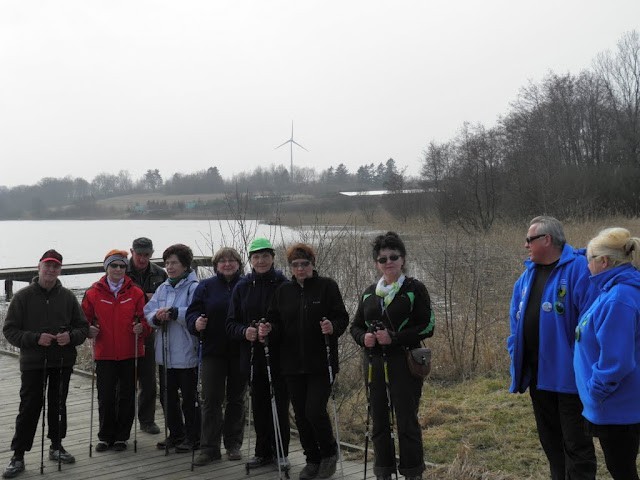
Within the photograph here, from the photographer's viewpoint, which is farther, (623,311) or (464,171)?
(464,171)

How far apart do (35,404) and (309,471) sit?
221 centimetres

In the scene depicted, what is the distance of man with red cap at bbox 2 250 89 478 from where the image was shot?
545 cm

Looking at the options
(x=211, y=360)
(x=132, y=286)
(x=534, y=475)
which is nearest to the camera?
(x=534, y=475)

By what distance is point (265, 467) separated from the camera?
554 centimetres

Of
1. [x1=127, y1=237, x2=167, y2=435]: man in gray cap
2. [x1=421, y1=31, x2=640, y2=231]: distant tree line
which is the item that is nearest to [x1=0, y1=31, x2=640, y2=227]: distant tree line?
[x1=421, y1=31, x2=640, y2=231]: distant tree line

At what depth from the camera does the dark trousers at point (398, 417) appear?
4766mm

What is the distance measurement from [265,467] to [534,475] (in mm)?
2040

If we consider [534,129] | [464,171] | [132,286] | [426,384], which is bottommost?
[426,384]

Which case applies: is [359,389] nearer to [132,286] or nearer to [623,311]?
[132,286]

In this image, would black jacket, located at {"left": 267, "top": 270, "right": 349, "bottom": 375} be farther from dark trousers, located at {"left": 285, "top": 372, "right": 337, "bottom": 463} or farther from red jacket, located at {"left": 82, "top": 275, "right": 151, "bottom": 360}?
red jacket, located at {"left": 82, "top": 275, "right": 151, "bottom": 360}

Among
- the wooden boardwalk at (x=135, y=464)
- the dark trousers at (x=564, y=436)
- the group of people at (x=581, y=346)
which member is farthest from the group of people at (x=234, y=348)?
the dark trousers at (x=564, y=436)

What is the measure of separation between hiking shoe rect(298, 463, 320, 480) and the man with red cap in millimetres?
1899

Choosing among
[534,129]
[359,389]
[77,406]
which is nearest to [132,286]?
[77,406]

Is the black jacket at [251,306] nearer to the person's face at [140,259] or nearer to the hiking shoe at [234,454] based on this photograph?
the hiking shoe at [234,454]
